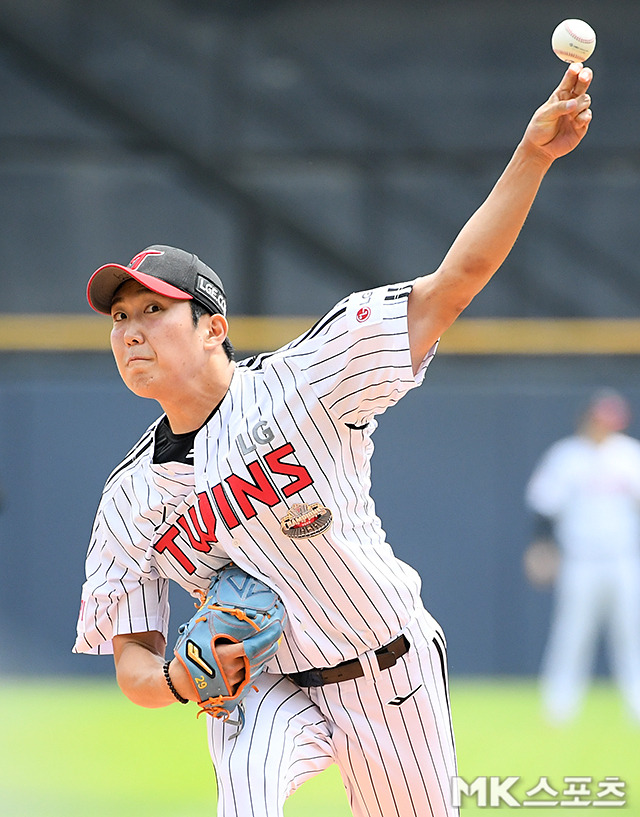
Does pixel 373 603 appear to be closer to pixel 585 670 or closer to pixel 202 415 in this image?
pixel 202 415

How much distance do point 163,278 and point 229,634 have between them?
2.16 feet

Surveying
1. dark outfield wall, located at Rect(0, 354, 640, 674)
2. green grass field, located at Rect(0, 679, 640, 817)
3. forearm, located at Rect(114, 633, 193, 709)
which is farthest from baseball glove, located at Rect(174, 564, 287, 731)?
dark outfield wall, located at Rect(0, 354, 640, 674)

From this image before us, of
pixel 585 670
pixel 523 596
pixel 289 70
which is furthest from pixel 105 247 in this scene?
pixel 585 670

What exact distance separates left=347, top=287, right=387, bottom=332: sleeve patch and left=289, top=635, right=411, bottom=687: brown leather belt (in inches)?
25.6

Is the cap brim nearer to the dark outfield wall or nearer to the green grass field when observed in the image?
the green grass field

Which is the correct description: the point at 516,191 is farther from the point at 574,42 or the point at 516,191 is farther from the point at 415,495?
the point at 415,495

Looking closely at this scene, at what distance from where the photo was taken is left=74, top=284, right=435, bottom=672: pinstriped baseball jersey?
2115mm

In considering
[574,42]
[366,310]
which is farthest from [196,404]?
Result: [574,42]

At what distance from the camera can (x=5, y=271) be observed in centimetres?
859

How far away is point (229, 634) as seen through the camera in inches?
84.3

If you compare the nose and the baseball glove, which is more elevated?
the nose

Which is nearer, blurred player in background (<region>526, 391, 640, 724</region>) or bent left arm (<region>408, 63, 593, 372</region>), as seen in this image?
bent left arm (<region>408, 63, 593, 372</region>)

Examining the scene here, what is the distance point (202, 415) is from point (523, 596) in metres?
5.03

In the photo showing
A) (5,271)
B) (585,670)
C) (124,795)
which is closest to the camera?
(124,795)
